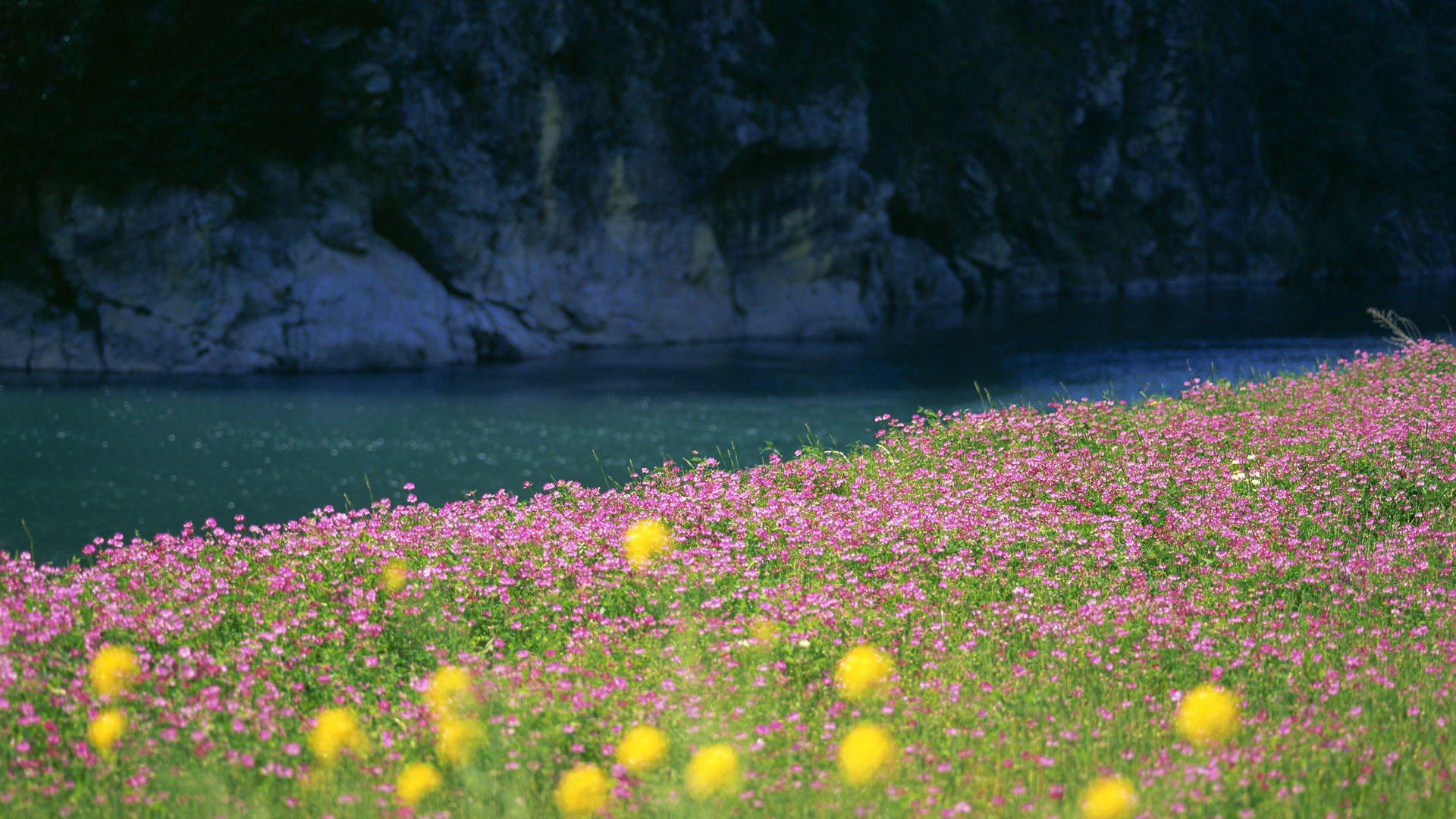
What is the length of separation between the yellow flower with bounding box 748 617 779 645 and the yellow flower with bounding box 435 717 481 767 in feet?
4.34

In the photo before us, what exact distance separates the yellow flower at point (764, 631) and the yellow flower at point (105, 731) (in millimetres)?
2390

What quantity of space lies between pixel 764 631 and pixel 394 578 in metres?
1.88

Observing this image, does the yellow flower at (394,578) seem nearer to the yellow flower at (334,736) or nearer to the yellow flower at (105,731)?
the yellow flower at (334,736)

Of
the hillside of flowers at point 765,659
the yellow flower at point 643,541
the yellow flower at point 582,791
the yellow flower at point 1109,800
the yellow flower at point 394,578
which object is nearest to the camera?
the yellow flower at point 1109,800

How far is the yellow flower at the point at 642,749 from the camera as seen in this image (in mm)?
4621

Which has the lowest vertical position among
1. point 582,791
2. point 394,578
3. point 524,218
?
point 582,791

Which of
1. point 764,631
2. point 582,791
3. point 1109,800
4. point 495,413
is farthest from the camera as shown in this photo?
point 495,413

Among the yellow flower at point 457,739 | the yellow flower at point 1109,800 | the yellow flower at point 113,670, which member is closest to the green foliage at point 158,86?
the yellow flower at point 113,670

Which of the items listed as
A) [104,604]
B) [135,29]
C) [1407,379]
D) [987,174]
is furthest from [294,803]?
[987,174]

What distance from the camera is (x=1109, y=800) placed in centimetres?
423

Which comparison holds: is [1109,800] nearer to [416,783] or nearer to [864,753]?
[864,753]

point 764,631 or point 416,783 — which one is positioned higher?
point 764,631

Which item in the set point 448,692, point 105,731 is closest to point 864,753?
point 448,692

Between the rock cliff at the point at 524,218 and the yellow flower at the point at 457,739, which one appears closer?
the yellow flower at the point at 457,739
